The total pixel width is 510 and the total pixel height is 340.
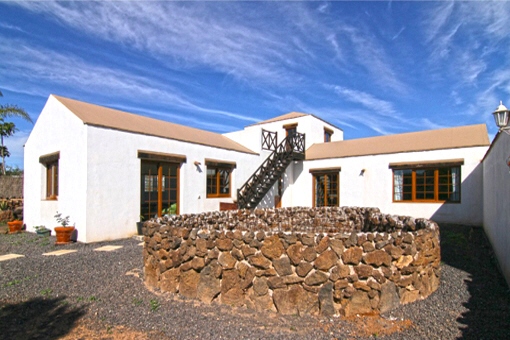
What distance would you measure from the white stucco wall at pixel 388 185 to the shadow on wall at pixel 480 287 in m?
2.61

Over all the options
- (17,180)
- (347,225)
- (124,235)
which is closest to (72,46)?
(124,235)

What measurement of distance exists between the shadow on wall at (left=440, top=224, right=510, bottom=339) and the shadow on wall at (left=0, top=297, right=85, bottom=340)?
15.4 feet

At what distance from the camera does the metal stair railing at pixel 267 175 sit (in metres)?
13.1

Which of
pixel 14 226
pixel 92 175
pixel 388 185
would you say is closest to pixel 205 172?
pixel 92 175

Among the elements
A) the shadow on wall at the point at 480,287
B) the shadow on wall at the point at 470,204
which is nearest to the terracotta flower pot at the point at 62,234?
the shadow on wall at the point at 480,287

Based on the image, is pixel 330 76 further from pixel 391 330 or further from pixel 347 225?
pixel 391 330

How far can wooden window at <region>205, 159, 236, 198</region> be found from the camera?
42.7ft

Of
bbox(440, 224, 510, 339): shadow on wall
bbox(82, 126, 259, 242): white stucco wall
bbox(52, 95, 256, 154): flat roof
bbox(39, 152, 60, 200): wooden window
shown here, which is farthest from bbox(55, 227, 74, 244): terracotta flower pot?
bbox(440, 224, 510, 339): shadow on wall

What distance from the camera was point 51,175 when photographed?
37.1 ft

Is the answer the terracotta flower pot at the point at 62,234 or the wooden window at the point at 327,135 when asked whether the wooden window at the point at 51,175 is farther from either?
the wooden window at the point at 327,135

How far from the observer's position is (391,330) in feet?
11.4

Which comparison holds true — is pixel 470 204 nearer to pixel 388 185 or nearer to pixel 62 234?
pixel 388 185

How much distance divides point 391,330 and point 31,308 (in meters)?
4.79

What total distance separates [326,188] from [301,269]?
11.3 m
